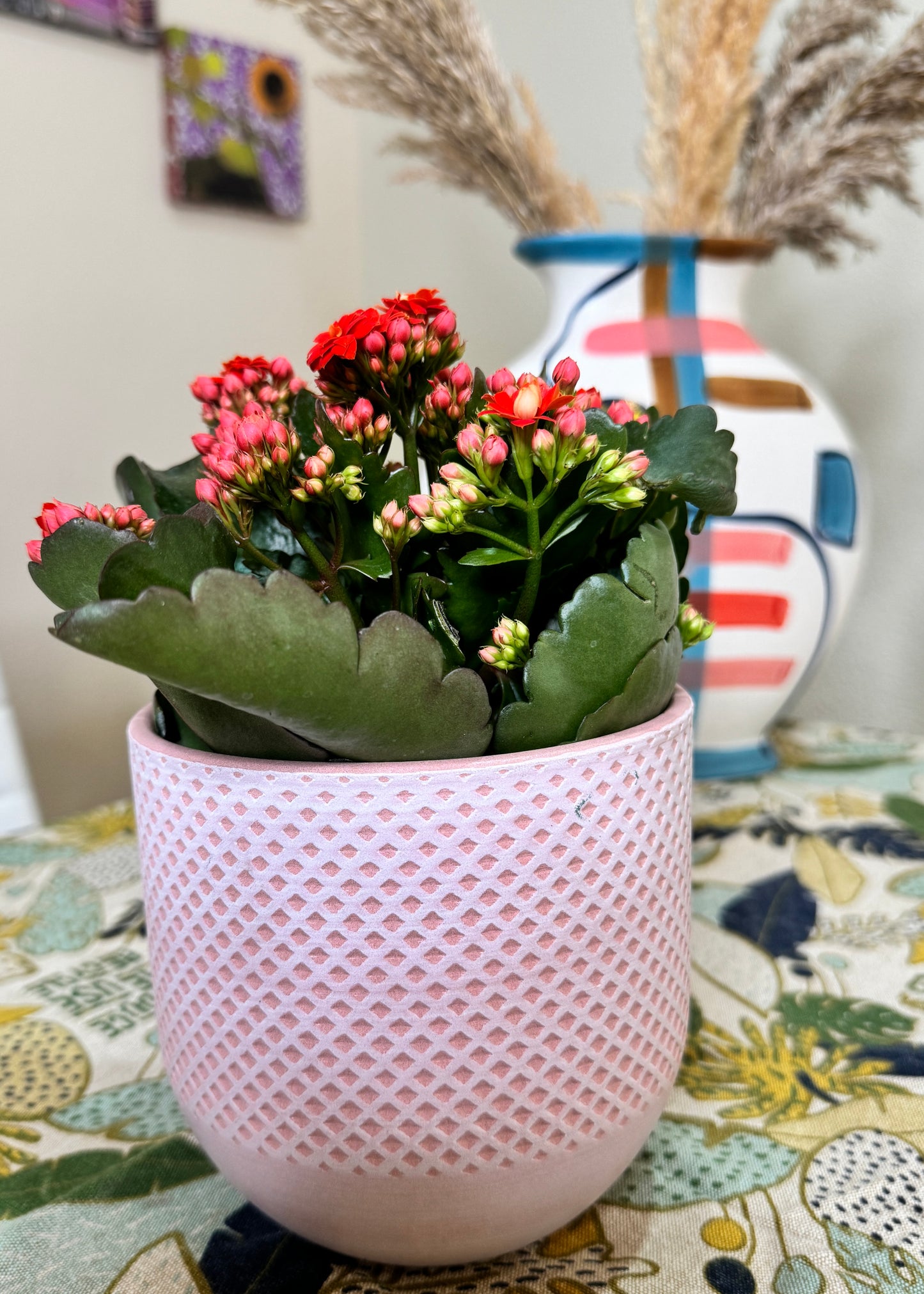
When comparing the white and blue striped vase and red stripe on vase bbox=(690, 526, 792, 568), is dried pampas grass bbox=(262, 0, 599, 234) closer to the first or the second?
the white and blue striped vase

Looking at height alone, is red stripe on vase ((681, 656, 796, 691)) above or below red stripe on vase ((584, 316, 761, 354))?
below

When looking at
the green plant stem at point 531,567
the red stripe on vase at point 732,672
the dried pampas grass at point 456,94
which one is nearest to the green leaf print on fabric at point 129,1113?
the green plant stem at point 531,567

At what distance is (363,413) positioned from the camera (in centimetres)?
25

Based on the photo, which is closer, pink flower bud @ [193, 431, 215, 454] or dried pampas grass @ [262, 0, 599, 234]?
pink flower bud @ [193, 431, 215, 454]

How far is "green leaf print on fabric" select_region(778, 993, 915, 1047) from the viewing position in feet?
1.27

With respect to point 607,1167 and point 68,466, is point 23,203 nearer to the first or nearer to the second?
point 68,466

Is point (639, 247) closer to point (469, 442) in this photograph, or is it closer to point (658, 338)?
point (658, 338)

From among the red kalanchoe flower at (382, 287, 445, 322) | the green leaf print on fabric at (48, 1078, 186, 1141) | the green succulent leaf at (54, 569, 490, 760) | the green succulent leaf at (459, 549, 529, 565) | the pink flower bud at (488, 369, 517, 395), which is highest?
the red kalanchoe flower at (382, 287, 445, 322)

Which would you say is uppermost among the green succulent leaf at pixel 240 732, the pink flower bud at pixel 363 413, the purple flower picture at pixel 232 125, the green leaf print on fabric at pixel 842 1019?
the purple flower picture at pixel 232 125

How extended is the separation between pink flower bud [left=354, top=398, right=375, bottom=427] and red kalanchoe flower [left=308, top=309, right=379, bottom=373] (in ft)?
0.04

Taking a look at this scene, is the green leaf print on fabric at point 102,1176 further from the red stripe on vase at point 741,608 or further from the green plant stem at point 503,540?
the red stripe on vase at point 741,608

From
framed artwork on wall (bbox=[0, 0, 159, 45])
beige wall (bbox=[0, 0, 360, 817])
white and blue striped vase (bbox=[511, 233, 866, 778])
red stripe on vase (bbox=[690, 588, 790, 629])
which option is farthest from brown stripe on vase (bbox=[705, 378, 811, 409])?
framed artwork on wall (bbox=[0, 0, 159, 45])

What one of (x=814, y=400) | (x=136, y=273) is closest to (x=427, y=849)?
(x=814, y=400)

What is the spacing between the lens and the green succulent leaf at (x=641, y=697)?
245 millimetres
